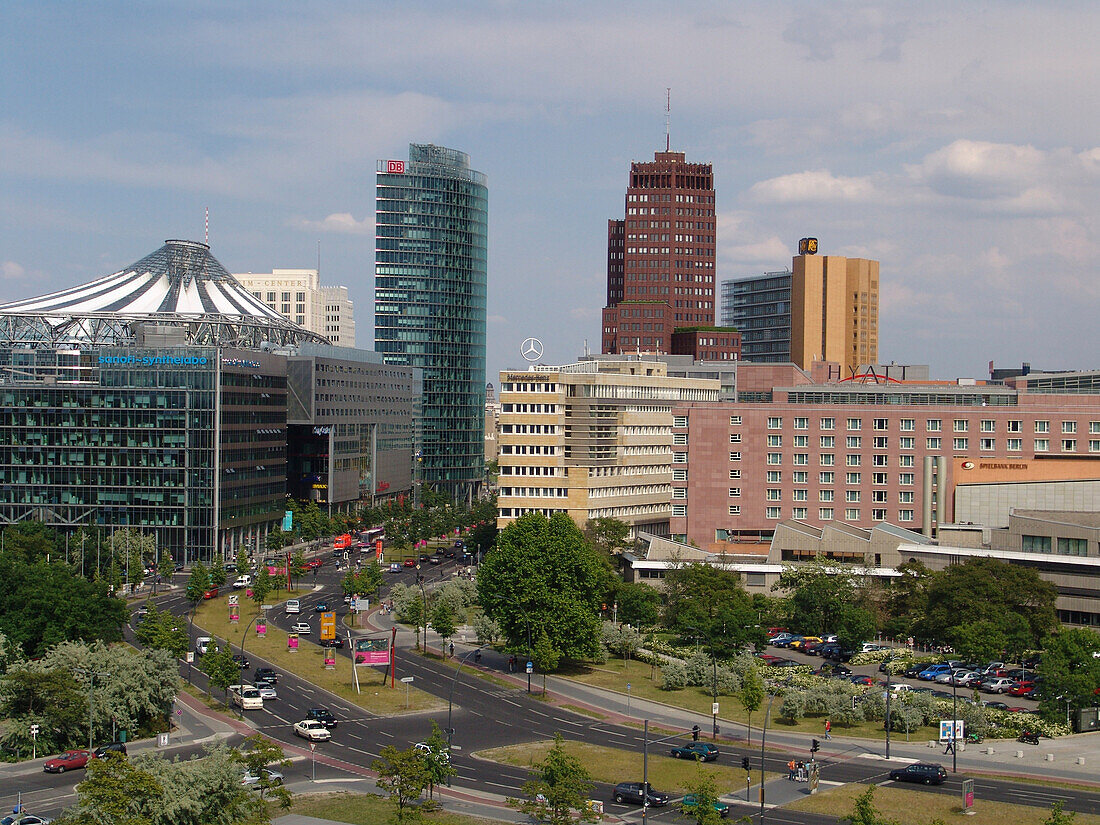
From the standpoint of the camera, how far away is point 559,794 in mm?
69312

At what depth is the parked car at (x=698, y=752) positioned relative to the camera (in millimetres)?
89250

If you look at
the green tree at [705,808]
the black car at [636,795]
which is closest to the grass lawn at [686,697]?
the black car at [636,795]

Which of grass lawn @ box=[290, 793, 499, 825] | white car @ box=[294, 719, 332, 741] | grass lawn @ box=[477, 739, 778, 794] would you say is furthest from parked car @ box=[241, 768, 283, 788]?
grass lawn @ box=[477, 739, 778, 794]

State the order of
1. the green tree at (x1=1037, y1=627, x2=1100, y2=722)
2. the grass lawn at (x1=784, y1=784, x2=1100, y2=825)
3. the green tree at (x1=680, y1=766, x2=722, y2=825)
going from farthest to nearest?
the green tree at (x1=1037, y1=627, x2=1100, y2=722), the grass lawn at (x1=784, y1=784, x2=1100, y2=825), the green tree at (x1=680, y1=766, x2=722, y2=825)

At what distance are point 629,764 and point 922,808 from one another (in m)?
21.3

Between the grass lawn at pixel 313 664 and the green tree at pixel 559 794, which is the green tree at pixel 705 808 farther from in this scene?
the grass lawn at pixel 313 664

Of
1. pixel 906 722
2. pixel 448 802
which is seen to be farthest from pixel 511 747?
pixel 906 722

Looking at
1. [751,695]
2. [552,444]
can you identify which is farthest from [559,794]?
[552,444]

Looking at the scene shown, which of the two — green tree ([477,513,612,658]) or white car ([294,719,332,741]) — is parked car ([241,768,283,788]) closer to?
white car ([294,719,332,741])

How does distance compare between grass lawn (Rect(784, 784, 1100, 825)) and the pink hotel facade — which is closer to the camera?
grass lawn (Rect(784, 784, 1100, 825))

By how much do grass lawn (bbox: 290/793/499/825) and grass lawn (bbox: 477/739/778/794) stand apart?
34.8 ft

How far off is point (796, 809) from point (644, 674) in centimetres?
4630

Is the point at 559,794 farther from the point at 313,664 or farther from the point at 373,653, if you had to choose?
the point at 313,664

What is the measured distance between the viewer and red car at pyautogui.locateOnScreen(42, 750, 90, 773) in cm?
8562
